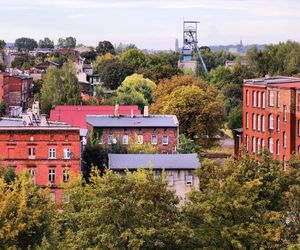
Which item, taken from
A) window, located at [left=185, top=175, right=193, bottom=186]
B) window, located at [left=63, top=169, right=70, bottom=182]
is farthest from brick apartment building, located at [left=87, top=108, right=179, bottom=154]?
window, located at [left=185, top=175, right=193, bottom=186]

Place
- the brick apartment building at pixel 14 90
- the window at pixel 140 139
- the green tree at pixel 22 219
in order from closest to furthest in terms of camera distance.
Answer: the green tree at pixel 22 219 < the window at pixel 140 139 < the brick apartment building at pixel 14 90

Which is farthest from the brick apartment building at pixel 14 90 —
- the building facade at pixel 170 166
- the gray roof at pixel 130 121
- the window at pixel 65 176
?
the building facade at pixel 170 166

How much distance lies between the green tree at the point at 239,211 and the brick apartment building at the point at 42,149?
2111 cm

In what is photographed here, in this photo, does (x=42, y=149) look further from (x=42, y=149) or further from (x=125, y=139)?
(x=125, y=139)

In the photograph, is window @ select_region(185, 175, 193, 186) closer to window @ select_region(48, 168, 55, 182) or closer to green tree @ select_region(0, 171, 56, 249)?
window @ select_region(48, 168, 55, 182)

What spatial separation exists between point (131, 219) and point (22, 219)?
563 cm

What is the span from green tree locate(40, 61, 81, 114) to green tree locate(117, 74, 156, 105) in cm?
511

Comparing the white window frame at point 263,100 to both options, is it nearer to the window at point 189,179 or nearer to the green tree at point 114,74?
the window at point 189,179

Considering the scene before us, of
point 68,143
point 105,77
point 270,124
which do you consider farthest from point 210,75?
point 68,143

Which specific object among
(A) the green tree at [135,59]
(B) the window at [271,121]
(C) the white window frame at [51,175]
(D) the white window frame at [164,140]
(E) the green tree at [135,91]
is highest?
(A) the green tree at [135,59]

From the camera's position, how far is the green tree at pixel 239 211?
39062 millimetres

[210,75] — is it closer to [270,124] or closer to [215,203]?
[270,124]

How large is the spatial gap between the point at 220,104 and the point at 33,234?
51.6 m

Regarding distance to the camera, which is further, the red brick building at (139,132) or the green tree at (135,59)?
the green tree at (135,59)
